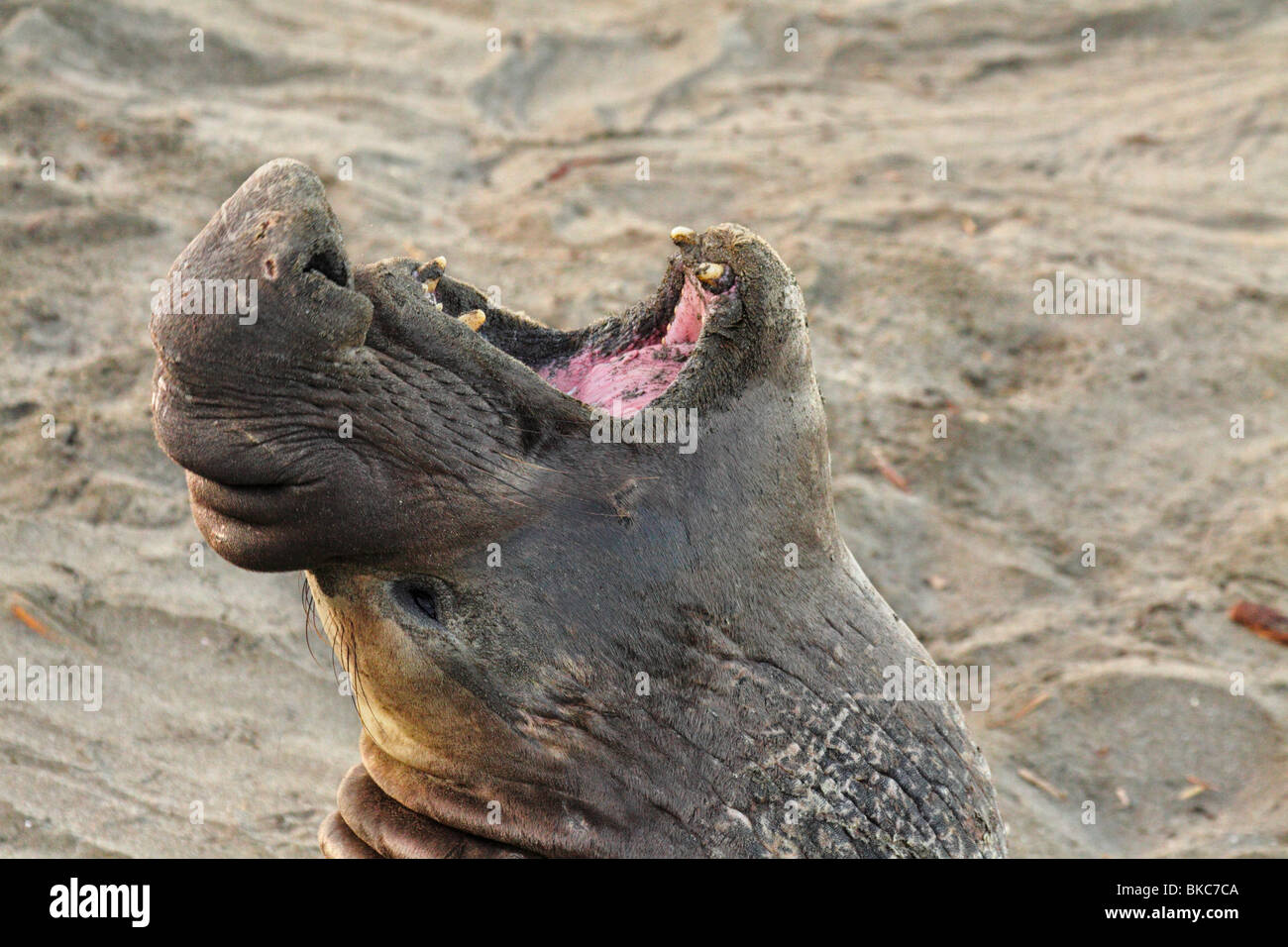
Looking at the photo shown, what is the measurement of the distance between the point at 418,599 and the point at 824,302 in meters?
4.05

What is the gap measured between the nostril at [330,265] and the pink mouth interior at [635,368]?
22.5 inches

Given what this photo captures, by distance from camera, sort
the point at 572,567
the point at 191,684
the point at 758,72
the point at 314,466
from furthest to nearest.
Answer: the point at 758,72 < the point at 191,684 < the point at 572,567 < the point at 314,466

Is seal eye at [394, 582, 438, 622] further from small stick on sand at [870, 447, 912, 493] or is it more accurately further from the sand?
small stick on sand at [870, 447, 912, 493]

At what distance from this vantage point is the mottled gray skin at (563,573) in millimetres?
2236

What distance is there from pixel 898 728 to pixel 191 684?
2.23 meters

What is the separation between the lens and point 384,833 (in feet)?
8.70

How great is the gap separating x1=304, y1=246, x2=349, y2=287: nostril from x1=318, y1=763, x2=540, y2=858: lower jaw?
3.20ft

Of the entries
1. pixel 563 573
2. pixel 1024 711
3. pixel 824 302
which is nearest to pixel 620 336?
pixel 563 573

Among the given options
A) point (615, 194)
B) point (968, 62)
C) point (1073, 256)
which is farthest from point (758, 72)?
point (1073, 256)

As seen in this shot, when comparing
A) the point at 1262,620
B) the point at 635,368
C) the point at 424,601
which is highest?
the point at 635,368

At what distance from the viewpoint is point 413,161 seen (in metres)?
6.99

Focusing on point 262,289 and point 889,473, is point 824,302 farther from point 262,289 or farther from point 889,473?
point 262,289
